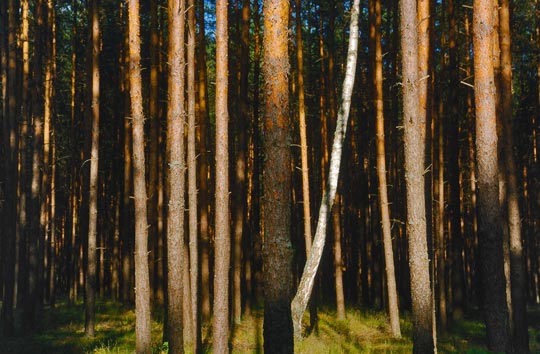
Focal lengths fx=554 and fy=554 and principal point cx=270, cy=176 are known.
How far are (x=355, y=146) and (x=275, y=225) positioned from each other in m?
18.5

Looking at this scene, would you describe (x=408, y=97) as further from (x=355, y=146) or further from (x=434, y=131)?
(x=355, y=146)

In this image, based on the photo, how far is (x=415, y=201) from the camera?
8969mm

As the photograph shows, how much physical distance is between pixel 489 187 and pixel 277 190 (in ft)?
13.3

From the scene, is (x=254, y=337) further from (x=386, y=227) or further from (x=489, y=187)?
(x=489, y=187)

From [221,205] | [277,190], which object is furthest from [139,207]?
Answer: [277,190]

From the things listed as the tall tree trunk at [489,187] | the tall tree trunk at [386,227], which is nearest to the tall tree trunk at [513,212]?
the tall tree trunk at [386,227]

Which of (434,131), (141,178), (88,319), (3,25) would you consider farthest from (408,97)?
(3,25)

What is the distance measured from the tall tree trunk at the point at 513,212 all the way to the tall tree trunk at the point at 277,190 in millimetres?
7509

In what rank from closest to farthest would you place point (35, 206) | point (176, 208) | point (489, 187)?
point (489, 187) → point (176, 208) → point (35, 206)

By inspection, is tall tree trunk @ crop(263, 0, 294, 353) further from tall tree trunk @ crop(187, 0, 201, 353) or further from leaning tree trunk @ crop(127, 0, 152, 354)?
tall tree trunk @ crop(187, 0, 201, 353)

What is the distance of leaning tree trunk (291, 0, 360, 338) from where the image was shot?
1191 cm

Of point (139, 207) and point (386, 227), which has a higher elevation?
point (139, 207)

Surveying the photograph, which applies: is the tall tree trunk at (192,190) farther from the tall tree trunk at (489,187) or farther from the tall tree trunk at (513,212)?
the tall tree trunk at (513,212)

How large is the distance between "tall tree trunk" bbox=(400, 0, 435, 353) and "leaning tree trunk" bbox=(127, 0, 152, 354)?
5405mm
